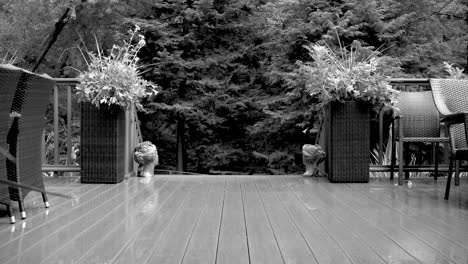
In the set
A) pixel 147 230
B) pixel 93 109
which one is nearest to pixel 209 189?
pixel 93 109

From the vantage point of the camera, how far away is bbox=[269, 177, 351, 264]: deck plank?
2057 millimetres

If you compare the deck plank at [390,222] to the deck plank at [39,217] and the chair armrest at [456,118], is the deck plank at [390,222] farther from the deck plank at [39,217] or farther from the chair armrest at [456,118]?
the deck plank at [39,217]

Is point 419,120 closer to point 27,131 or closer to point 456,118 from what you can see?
point 456,118

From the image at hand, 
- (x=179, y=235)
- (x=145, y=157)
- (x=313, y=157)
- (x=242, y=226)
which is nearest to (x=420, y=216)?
(x=242, y=226)

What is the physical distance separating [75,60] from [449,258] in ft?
38.6

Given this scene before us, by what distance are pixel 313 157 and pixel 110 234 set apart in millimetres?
3123

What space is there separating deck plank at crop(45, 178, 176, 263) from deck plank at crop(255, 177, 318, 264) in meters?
0.72

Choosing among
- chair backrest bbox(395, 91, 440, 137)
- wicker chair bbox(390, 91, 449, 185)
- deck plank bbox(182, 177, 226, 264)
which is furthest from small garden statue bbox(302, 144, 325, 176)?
deck plank bbox(182, 177, 226, 264)

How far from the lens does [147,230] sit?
8.44 ft

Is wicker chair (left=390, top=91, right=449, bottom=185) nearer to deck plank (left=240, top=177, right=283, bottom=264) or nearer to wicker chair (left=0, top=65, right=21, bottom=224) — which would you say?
deck plank (left=240, top=177, right=283, bottom=264)

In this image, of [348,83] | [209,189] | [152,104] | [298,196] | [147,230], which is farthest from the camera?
[152,104]

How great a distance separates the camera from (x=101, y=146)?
4.74 meters

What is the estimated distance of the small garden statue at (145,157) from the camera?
17.4 feet

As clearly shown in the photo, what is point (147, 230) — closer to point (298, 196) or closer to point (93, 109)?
point (298, 196)
